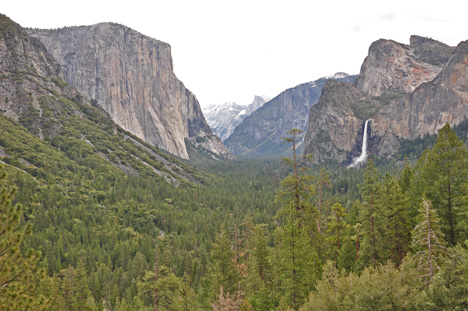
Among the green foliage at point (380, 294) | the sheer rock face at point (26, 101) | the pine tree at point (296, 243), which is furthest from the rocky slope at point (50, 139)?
the green foliage at point (380, 294)

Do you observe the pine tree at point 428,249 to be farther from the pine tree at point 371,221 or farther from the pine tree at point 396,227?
the pine tree at point 371,221

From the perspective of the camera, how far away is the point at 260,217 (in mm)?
111375

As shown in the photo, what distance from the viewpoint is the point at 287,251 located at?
27938mm

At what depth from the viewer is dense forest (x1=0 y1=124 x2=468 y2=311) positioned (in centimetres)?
1742

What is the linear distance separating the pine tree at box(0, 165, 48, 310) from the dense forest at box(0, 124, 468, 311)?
0.18ft

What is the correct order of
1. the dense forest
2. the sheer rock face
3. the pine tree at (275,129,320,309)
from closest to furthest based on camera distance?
1. the dense forest
2. the pine tree at (275,129,320,309)
3. the sheer rock face

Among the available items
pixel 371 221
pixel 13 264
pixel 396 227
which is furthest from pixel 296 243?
pixel 13 264

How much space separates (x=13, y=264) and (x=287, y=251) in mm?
19658

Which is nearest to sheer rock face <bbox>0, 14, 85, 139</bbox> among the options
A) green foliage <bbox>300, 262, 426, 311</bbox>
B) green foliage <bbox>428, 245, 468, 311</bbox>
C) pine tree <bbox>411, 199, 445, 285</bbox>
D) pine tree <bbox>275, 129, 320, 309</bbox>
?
pine tree <bbox>275, 129, 320, 309</bbox>

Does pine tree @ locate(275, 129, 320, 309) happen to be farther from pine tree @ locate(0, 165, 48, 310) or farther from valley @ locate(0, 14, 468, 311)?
pine tree @ locate(0, 165, 48, 310)

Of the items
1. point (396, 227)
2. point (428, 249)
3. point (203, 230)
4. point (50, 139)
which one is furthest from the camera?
point (50, 139)

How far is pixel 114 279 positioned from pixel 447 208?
6643 centimetres

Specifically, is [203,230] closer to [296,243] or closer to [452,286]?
[296,243]

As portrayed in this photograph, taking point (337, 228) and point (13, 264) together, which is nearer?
point (13, 264)
